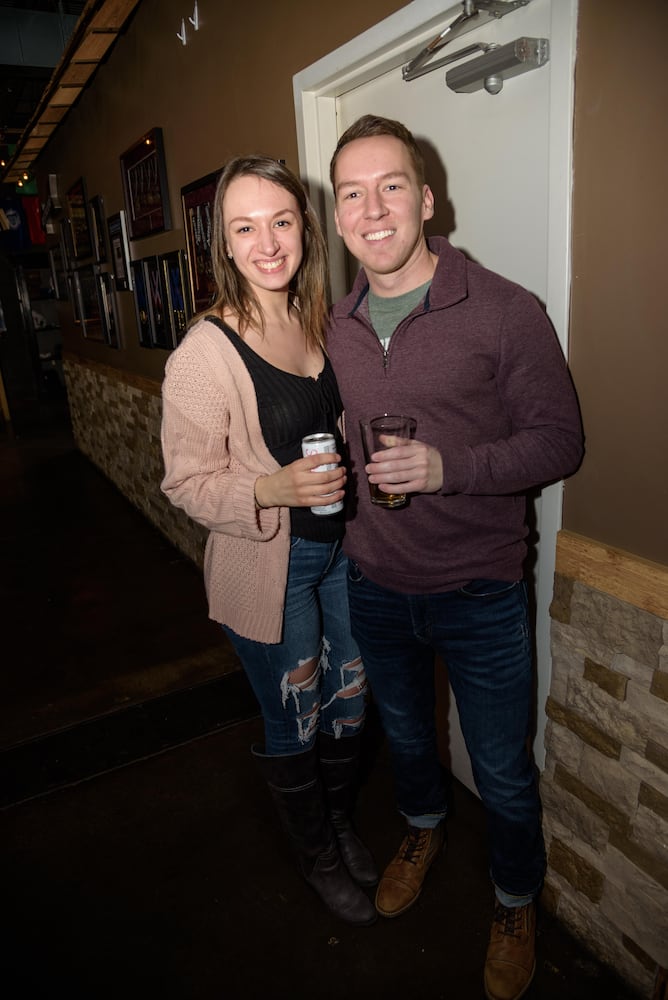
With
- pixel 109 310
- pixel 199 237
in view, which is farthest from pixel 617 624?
pixel 109 310

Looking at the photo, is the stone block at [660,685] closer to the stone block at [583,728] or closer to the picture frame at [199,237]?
the stone block at [583,728]

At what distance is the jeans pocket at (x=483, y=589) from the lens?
66.2 inches

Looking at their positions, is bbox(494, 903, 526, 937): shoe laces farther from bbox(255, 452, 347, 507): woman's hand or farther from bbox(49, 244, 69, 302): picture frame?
bbox(49, 244, 69, 302): picture frame

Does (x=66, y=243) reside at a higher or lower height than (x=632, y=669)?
higher

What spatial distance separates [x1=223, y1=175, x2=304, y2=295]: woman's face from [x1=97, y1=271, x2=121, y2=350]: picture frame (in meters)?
4.14

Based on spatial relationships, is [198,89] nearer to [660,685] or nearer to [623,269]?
[623,269]

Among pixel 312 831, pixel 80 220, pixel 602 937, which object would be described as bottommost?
pixel 602 937

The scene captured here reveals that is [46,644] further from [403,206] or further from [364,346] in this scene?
[403,206]

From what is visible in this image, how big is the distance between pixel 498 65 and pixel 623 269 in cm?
59

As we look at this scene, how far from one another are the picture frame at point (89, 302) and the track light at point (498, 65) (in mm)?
4835

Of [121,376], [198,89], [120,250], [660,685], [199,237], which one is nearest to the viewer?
[660,685]

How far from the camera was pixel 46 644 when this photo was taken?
12.4 ft

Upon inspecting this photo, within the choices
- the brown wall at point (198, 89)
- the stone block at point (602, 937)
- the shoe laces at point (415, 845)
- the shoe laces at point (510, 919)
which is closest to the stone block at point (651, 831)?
the stone block at point (602, 937)

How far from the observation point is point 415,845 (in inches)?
85.2
